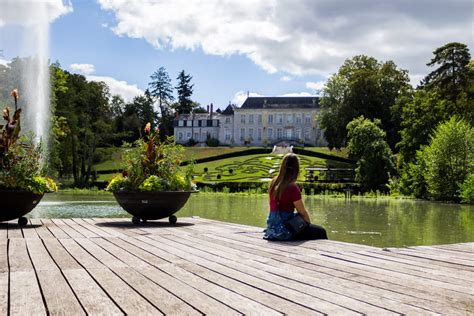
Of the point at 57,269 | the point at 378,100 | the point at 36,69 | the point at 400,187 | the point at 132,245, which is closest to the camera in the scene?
the point at 57,269

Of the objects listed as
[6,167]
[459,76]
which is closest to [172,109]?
[459,76]

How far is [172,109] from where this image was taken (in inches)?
4190

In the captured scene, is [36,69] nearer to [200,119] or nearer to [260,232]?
[260,232]

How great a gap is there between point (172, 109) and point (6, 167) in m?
99.2

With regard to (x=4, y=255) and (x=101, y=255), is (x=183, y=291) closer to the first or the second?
(x=101, y=255)

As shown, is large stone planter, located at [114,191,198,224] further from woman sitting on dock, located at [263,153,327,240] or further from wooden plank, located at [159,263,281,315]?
wooden plank, located at [159,263,281,315]

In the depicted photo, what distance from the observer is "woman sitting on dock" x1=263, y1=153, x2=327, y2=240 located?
6.34 meters

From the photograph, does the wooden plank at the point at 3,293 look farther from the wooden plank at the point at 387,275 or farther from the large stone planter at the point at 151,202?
the large stone planter at the point at 151,202

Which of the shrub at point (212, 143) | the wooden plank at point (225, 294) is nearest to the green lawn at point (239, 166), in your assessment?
the shrub at point (212, 143)

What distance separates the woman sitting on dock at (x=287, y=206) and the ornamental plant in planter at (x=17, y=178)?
3.60 m

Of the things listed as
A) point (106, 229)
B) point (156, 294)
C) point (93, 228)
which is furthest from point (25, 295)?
point (93, 228)

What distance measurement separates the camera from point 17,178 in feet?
26.4

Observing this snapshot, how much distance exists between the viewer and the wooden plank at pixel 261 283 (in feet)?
10.4

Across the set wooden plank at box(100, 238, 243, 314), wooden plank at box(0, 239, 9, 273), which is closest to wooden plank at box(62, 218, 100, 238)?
wooden plank at box(0, 239, 9, 273)
